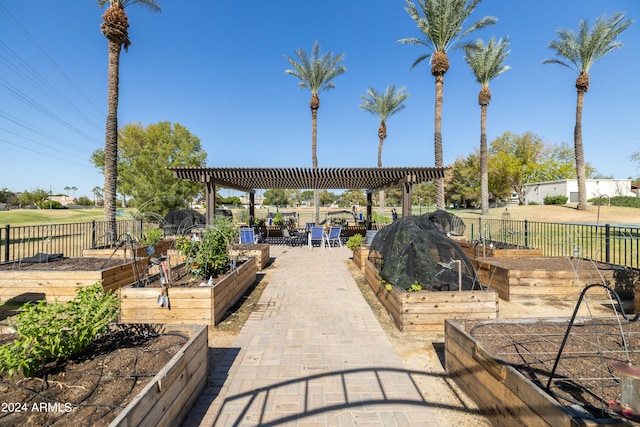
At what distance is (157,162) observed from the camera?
61.7 ft

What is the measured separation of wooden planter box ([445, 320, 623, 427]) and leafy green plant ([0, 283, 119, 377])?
292cm

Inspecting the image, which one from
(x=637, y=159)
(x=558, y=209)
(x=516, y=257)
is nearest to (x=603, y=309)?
(x=516, y=257)

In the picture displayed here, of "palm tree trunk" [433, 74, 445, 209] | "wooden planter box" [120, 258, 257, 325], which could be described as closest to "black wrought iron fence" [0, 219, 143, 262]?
"wooden planter box" [120, 258, 257, 325]

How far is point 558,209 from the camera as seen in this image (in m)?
22.1

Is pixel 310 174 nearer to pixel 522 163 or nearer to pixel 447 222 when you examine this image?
pixel 447 222

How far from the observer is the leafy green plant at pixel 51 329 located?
1729 millimetres

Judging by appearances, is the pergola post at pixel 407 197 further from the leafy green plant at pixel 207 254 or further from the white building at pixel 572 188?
the white building at pixel 572 188

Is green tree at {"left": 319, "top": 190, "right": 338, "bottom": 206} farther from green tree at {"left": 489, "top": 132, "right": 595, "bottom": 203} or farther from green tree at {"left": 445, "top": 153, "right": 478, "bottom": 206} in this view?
green tree at {"left": 489, "top": 132, "right": 595, "bottom": 203}

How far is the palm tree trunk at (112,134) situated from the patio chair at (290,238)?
21.7 feet

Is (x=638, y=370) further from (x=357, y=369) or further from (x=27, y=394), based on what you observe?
(x=27, y=394)

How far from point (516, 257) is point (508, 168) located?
28.2 meters

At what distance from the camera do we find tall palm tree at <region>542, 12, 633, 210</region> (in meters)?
16.8

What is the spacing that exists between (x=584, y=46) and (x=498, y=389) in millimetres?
24377

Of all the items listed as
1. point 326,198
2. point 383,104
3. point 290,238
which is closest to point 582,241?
point 290,238
